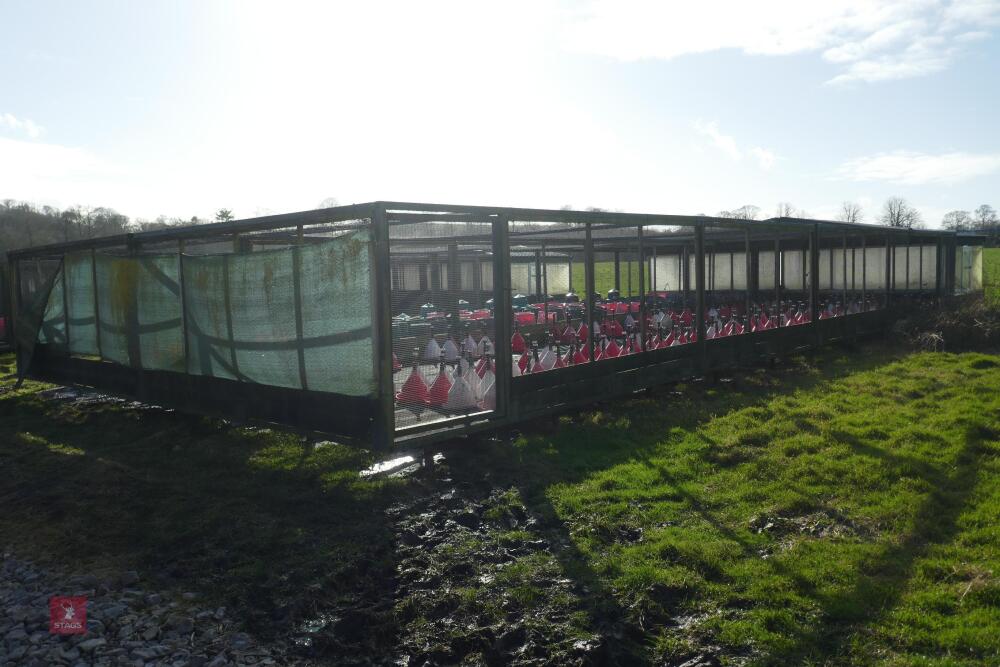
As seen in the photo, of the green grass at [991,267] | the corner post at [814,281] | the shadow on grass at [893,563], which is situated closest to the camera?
the shadow on grass at [893,563]

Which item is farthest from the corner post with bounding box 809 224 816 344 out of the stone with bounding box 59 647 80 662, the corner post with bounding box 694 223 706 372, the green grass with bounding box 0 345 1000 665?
the stone with bounding box 59 647 80 662

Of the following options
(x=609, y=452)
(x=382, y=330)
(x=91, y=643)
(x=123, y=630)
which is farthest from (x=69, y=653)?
(x=609, y=452)

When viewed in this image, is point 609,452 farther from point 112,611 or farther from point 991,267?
point 991,267

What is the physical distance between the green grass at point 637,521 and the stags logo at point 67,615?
1.77 feet

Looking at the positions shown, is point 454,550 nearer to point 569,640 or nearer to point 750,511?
point 569,640

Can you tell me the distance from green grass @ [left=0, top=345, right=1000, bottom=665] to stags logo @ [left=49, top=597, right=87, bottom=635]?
21.3 inches

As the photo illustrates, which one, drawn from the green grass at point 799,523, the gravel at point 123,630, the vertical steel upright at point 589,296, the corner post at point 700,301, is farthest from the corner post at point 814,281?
the gravel at point 123,630

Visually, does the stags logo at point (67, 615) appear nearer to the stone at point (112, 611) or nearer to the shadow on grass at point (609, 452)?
the stone at point (112, 611)

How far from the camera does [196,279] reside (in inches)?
307

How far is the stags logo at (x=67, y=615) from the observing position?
400cm

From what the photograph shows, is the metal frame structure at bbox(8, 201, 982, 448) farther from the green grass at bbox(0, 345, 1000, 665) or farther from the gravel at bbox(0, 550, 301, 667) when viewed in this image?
the gravel at bbox(0, 550, 301, 667)

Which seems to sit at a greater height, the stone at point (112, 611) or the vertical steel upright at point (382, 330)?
the vertical steel upright at point (382, 330)

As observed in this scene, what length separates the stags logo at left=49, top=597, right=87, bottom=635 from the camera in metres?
4.00

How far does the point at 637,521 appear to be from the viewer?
5191 millimetres
